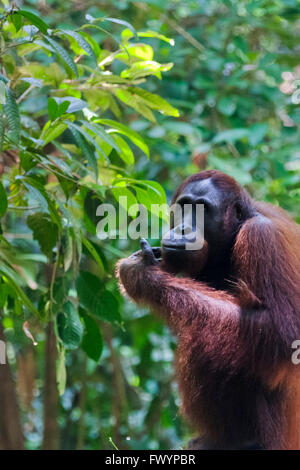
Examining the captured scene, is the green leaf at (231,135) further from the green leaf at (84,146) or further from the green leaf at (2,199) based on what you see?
the green leaf at (2,199)

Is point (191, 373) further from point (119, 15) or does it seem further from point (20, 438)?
point (119, 15)

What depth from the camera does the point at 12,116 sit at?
8.24ft

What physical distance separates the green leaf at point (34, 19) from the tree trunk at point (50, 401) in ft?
9.15

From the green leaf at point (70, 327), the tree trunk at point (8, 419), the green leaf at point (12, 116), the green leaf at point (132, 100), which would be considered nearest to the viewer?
the green leaf at point (12, 116)

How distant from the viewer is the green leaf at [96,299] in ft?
10.2

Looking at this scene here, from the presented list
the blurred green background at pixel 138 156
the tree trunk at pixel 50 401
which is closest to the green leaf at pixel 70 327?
the blurred green background at pixel 138 156

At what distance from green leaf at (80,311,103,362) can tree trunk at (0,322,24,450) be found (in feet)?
5.72

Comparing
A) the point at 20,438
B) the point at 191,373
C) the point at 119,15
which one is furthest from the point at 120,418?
the point at 119,15

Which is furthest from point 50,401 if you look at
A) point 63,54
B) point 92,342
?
point 63,54

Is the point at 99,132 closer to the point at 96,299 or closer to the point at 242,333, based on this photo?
the point at 96,299

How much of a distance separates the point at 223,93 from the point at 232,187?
1928 mm

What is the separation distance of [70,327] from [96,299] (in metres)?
0.27

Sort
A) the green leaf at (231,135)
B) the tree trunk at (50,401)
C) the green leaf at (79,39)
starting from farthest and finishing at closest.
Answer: the tree trunk at (50,401), the green leaf at (231,135), the green leaf at (79,39)

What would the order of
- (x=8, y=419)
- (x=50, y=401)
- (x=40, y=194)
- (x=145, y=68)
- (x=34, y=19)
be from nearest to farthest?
(x=34, y=19), (x=40, y=194), (x=145, y=68), (x=8, y=419), (x=50, y=401)
